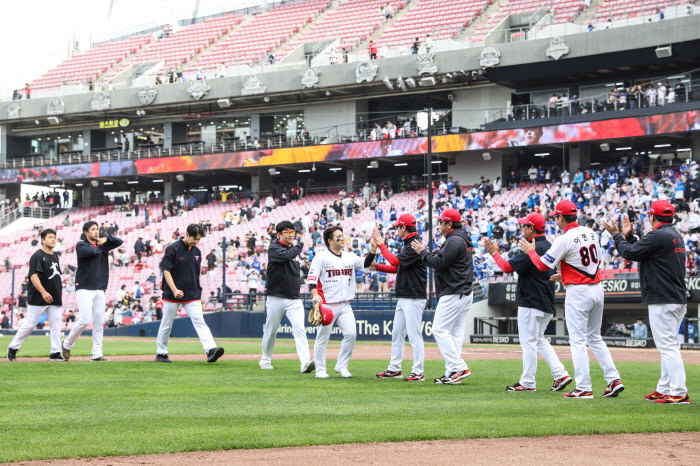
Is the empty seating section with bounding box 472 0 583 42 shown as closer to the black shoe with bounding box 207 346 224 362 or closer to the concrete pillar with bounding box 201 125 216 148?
the concrete pillar with bounding box 201 125 216 148

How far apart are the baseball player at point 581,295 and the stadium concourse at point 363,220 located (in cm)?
1737

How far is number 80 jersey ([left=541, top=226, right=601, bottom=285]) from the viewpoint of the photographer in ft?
27.5

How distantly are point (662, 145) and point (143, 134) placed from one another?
113 ft

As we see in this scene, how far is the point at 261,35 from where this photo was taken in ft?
183

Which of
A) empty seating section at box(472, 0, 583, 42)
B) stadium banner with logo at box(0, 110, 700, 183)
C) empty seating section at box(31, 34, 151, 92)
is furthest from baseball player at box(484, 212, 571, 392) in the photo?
empty seating section at box(31, 34, 151, 92)

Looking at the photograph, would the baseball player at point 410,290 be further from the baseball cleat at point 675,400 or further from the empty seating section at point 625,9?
the empty seating section at point 625,9

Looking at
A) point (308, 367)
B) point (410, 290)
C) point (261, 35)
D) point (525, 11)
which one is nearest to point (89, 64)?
point (261, 35)

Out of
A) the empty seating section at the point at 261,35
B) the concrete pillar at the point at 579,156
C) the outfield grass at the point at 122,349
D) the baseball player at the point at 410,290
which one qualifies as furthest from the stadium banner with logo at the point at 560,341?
the empty seating section at the point at 261,35

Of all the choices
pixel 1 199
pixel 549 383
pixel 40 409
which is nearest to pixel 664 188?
pixel 549 383

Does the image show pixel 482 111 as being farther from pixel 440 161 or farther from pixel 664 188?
pixel 664 188

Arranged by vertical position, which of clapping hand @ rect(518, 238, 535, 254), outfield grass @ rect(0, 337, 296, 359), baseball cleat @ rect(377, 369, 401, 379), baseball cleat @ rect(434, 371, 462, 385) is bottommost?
outfield grass @ rect(0, 337, 296, 359)

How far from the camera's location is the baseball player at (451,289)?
9586 mm

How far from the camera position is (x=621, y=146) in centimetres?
4097

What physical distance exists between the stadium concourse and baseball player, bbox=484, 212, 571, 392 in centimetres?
1700
